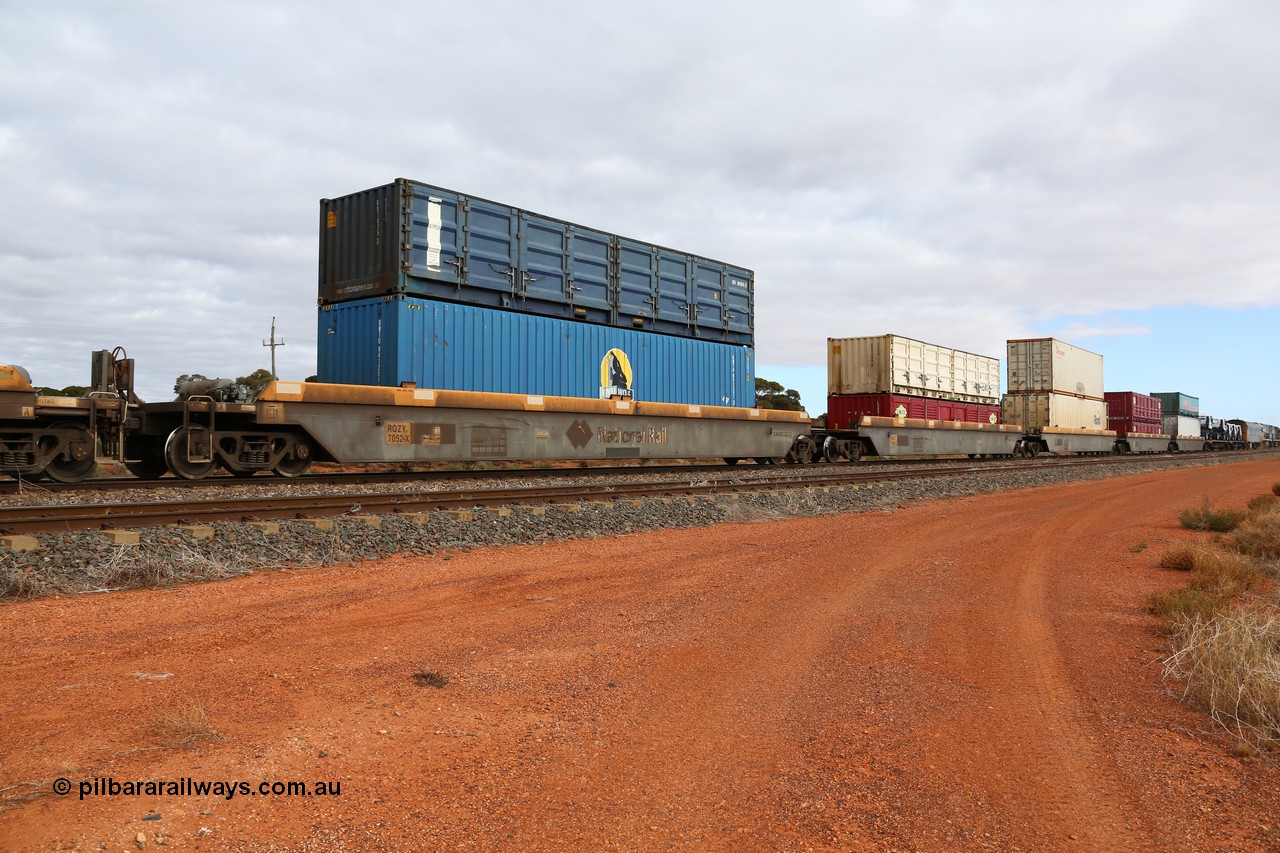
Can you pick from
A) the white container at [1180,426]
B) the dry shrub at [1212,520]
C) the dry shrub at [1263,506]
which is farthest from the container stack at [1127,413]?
the dry shrub at [1212,520]

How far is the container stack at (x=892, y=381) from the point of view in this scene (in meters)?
24.2

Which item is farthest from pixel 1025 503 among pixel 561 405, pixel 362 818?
pixel 362 818

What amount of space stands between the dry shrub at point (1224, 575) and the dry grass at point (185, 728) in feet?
22.4

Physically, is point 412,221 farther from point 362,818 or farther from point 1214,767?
point 1214,767

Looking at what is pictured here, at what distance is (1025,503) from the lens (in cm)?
1418

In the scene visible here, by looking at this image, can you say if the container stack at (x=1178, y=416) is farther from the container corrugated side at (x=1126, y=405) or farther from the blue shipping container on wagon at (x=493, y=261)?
the blue shipping container on wagon at (x=493, y=261)

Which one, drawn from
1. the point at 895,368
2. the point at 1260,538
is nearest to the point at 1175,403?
the point at 895,368

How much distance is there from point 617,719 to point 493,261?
11.9 meters

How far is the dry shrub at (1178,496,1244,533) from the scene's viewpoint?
10.8 m

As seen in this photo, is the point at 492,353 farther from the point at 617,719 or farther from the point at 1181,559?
the point at 617,719

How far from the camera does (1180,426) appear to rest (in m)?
51.7

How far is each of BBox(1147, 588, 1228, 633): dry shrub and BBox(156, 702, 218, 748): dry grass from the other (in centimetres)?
562

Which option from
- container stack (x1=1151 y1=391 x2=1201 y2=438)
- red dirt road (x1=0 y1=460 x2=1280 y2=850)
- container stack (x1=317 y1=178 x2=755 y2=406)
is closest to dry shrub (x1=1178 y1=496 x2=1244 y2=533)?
red dirt road (x1=0 y1=460 x2=1280 y2=850)

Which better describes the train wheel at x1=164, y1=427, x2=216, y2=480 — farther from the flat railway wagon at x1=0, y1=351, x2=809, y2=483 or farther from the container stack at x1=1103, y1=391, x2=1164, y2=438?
the container stack at x1=1103, y1=391, x2=1164, y2=438
